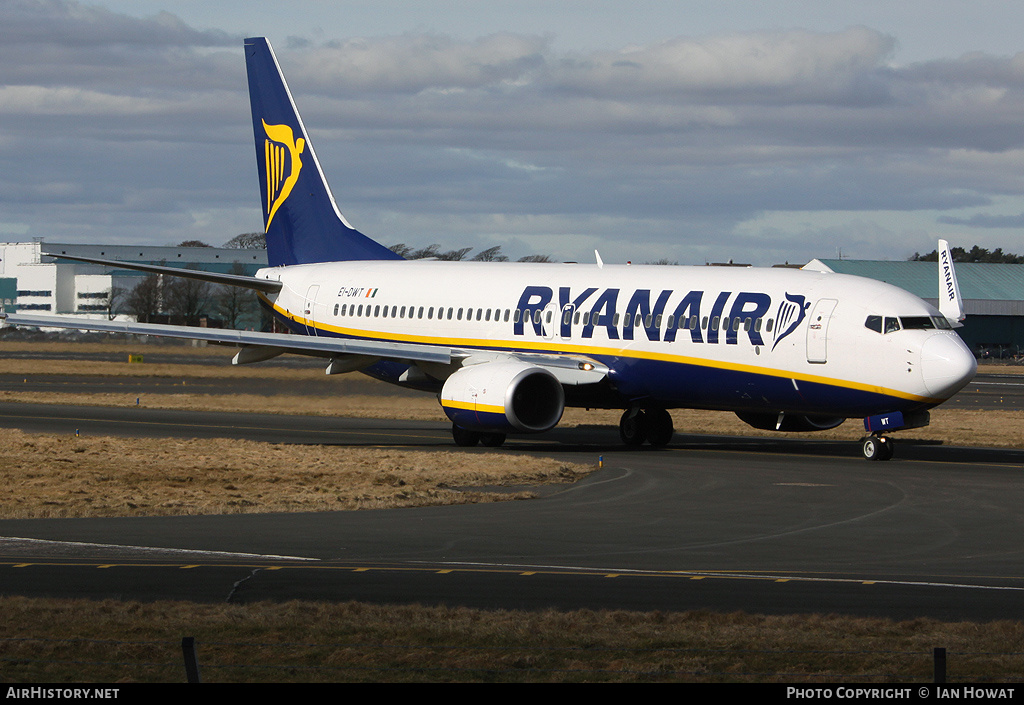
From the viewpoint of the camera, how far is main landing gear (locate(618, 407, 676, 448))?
1433 inches

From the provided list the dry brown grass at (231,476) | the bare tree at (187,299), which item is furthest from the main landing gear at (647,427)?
the bare tree at (187,299)

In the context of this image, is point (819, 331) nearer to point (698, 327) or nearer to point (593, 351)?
point (698, 327)

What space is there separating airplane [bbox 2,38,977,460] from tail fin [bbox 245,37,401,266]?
1.17m

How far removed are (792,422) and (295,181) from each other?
62.3 ft

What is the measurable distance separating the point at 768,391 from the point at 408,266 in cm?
1398

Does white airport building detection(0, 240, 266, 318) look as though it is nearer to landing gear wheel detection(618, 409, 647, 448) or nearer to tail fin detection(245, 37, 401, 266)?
tail fin detection(245, 37, 401, 266)

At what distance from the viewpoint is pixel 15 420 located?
42.3 meters

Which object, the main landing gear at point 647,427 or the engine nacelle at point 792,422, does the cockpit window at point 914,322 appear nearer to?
the engine nacelle at point 792,422

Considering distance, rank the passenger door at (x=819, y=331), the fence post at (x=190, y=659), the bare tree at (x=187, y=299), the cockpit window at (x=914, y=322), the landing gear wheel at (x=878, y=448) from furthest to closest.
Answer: the bare tree at (x=187, y=299), the landing gear wheel at (x=878, y=448), the passenger door at (x=819, y=331), the cockpit window at (x=914, y=322), the fence post at (x=190, y=659)

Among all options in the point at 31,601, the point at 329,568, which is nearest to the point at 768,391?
the point at 329,568

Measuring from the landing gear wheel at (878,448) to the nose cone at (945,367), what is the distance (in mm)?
2464

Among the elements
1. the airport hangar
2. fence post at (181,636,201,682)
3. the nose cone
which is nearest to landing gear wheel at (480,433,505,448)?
the nose cone

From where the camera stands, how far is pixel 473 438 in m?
35.9

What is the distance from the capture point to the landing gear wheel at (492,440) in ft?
119
